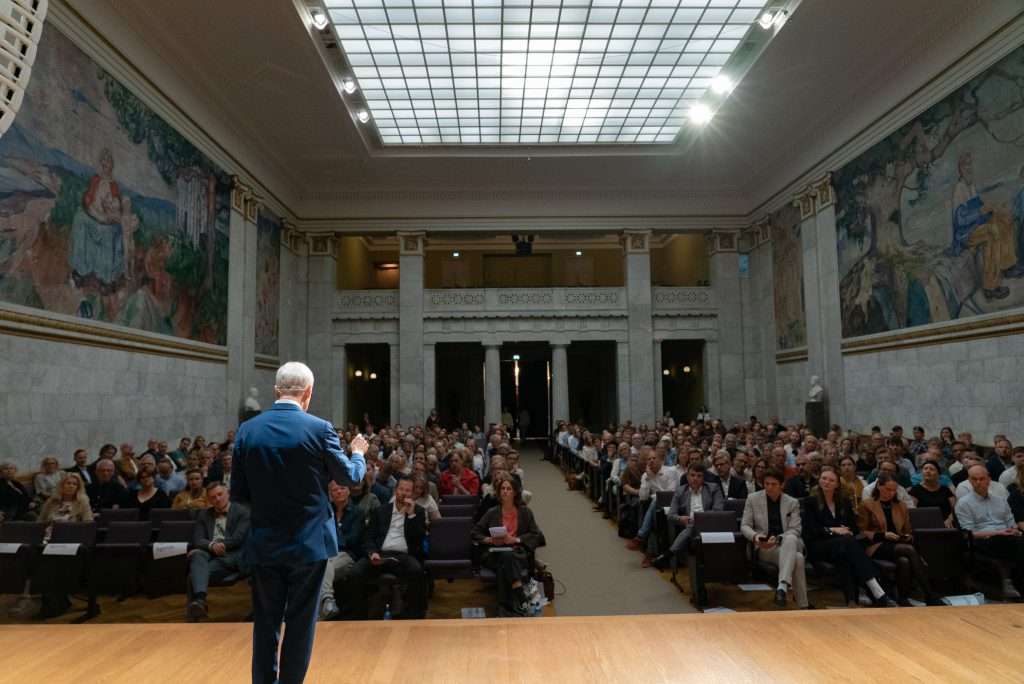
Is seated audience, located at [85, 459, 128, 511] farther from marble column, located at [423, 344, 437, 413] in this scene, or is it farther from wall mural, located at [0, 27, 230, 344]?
marble column, located at [423, 344, 437, 413]

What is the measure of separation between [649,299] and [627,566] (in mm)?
16573

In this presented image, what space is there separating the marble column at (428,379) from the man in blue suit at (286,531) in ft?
64.4

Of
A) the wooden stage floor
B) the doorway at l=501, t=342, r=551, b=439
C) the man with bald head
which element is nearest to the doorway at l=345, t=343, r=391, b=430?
the doorway at l=501, t=342, r=551, b=439


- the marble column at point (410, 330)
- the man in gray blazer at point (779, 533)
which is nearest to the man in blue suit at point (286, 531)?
the man in gray blazer at point (779, 533)

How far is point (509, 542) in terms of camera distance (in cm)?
603

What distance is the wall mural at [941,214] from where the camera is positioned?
433 inches

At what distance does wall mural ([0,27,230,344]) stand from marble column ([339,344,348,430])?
7384mm

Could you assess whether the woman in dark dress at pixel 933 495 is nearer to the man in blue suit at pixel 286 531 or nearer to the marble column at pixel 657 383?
the man in blue suit at pixel 286 531

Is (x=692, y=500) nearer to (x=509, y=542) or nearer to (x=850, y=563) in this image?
(x=850, y=563)

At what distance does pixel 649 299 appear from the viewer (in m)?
23.3

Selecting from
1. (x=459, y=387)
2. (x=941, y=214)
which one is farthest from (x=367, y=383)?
(x=941, y=214)

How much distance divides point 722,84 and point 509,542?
14.7 meters

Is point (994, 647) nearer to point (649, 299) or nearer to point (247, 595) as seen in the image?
point (247, 595)

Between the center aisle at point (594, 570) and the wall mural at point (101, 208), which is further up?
the wall mural at point (101, 208)
